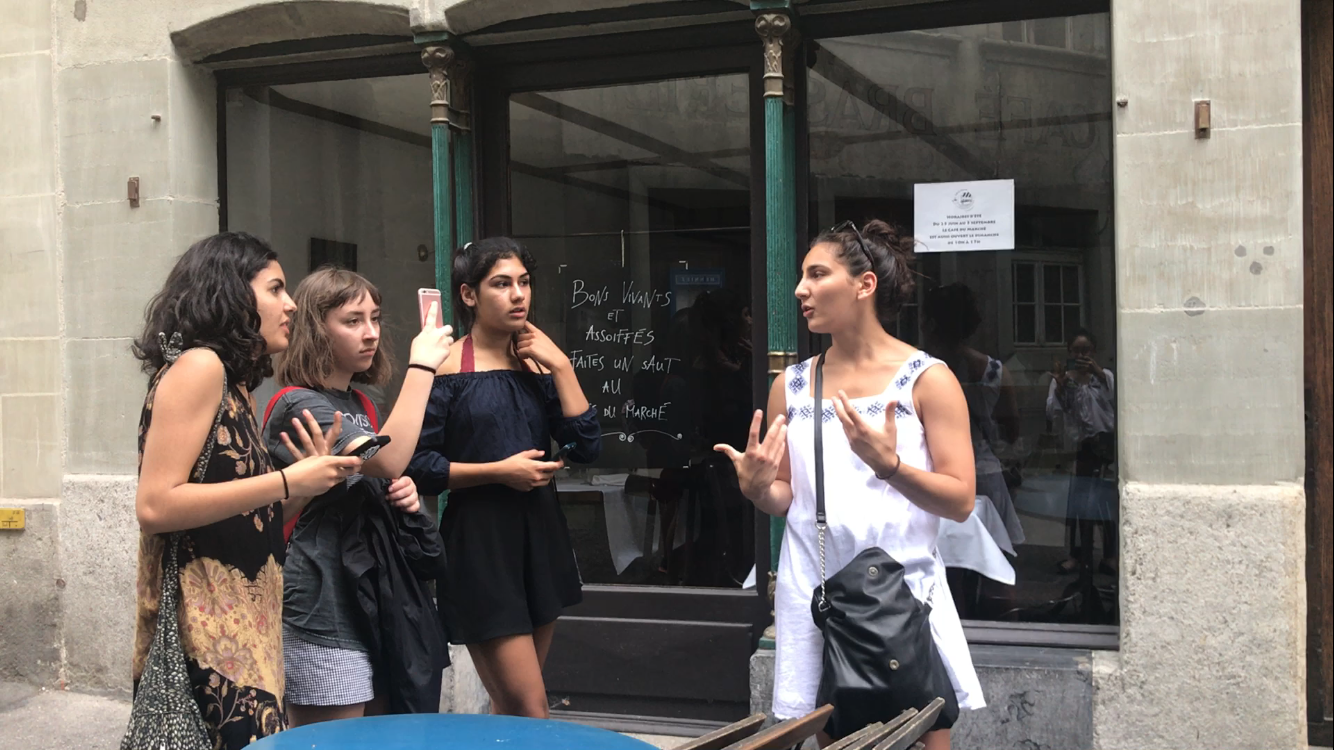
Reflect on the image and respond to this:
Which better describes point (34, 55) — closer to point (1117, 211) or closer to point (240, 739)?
point (240, 739)

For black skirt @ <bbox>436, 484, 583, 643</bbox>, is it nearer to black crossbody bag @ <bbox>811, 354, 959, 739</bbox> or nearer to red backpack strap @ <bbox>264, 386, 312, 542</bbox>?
red backpack strap @ <bbox>264, 386, 312, 542</bbox>

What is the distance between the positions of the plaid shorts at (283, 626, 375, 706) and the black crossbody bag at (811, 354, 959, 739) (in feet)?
4.05

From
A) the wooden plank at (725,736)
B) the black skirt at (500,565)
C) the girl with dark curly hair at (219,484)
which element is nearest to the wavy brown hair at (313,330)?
the girl with dark curly hair at (219,484)

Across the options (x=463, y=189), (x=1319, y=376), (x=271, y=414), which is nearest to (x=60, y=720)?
(x=463, y=189)

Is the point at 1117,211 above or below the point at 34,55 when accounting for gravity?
below

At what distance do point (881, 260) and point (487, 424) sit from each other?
1335mm

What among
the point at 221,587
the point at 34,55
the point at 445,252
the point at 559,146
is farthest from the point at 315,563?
the point at 34,55

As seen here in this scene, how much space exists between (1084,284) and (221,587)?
3.74 m

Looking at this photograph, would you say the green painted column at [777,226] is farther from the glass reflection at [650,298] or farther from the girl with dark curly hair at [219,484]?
the girl with dark curly hair at [219,484]

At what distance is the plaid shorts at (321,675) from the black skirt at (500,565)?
0.52 meters

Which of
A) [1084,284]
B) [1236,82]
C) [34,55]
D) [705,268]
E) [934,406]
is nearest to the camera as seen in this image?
[934,406]

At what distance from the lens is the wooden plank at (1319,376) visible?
4.86m

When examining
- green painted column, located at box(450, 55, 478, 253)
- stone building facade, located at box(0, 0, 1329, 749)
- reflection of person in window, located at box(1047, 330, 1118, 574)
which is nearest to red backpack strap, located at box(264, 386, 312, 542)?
green painted column, located at box(450, 55, 478, 253)

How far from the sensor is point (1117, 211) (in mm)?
4820
